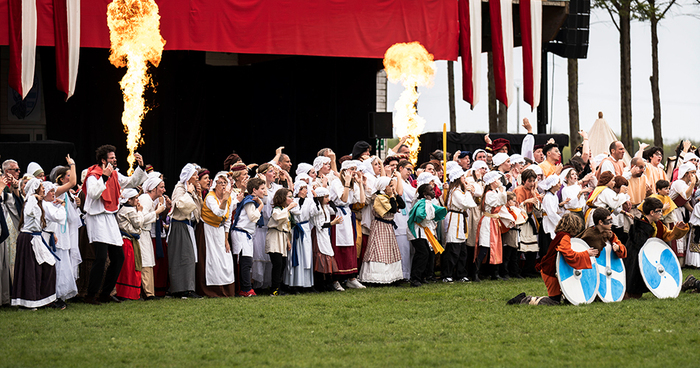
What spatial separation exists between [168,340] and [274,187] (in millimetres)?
4158

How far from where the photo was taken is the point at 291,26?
17.2 meters

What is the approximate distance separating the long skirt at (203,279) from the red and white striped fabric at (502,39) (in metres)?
10.0

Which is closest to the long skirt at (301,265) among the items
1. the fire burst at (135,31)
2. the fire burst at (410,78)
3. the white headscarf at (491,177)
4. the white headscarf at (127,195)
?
the white headscarf at (127,195)

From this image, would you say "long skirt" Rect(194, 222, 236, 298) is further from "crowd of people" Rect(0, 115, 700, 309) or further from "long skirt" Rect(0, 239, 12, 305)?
"long skirt" Rect(0, 239, 12, 305)

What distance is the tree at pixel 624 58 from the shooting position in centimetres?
2570

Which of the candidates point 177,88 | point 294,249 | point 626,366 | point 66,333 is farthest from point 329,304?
point 177,88

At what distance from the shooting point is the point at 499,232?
12250 mm

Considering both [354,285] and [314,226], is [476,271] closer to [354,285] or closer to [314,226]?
[354,285]

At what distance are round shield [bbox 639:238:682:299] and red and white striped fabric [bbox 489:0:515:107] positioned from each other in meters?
9.40

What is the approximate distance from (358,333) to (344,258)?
138 inches

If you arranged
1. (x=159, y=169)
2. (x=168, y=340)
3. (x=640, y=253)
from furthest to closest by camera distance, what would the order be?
1. (x=159, y=169)
2. (x=640, y=253)
3. (x=168, y=340)

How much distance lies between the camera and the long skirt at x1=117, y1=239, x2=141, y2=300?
1024 centimetres

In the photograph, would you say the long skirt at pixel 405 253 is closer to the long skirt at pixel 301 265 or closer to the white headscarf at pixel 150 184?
the long skirt at pixel 301 265

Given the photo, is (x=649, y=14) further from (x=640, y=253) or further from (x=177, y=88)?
(x=640, y=253)
